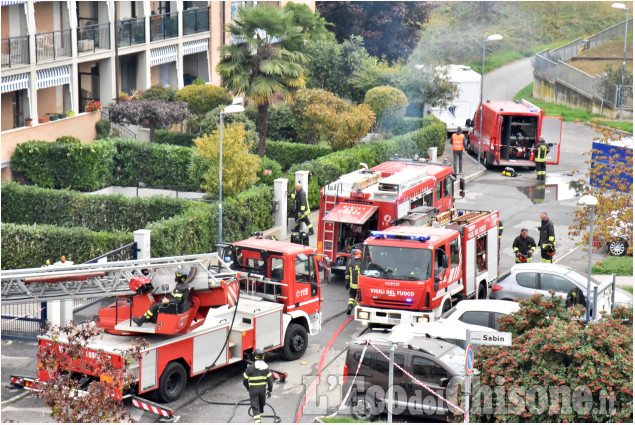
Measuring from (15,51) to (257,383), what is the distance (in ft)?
75.3

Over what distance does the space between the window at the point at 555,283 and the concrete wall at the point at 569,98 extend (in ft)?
93.4

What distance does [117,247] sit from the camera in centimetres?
2212

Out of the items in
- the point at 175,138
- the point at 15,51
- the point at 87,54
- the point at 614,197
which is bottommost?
the point at 175,138

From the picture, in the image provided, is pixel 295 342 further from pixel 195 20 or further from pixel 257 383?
pixel 195 20

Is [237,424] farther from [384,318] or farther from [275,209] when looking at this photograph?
[275,209]

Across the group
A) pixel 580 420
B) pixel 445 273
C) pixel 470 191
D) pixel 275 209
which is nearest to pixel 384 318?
pixel 445 273

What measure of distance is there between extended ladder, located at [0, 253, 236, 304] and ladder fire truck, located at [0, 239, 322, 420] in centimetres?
2

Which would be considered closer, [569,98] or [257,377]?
[257,377]

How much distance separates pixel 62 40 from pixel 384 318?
22.1 m

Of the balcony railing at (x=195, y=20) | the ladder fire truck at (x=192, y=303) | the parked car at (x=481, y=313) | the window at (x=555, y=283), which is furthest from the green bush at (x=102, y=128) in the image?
the parked car at (x=481, y=313)

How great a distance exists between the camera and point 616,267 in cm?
2462

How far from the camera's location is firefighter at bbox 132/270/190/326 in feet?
51.7

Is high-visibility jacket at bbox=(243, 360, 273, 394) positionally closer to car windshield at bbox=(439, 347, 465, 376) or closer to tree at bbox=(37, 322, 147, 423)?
tree at bbox=(37, 322, 147, 423)

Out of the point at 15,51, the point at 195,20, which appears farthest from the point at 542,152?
the point at 15,51
